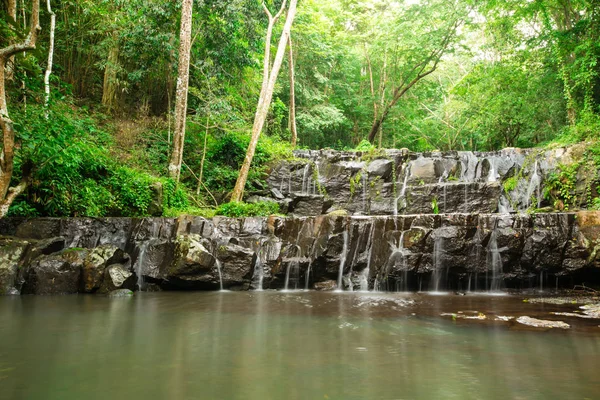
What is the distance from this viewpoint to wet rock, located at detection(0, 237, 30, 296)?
7.50 metres

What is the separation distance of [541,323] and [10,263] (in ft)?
30.7

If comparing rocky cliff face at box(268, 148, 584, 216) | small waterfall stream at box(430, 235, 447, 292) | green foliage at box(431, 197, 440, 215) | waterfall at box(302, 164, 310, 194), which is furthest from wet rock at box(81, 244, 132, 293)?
green foliage at box(431, 197, 440, 215)

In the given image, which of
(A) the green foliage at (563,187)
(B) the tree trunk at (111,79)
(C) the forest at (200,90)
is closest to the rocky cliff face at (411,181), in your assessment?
(A) the green foliage at (563,187)

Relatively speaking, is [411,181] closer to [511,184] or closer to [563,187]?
[511,184]

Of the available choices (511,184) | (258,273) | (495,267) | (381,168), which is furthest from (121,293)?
(511,184)

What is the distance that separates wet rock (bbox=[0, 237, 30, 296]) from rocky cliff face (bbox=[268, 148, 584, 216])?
785 cm

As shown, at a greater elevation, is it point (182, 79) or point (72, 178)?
point (182, 79)

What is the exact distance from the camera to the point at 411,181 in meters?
14.6

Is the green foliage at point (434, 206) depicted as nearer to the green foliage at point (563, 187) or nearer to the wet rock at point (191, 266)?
the green foliage at point (563, 187)

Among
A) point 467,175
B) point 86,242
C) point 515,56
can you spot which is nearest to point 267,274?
point 86,242

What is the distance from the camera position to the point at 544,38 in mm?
14578

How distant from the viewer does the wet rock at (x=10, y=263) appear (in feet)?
24.6

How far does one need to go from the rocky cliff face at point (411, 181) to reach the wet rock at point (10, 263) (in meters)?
7.85

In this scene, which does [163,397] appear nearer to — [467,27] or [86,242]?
[86,242]
